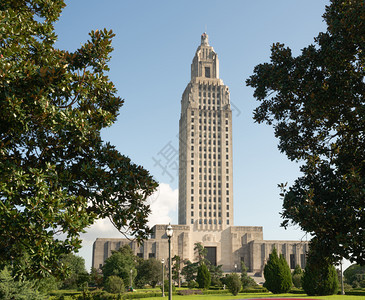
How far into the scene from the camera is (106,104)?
11.1 m

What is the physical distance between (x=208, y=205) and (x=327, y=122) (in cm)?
9827

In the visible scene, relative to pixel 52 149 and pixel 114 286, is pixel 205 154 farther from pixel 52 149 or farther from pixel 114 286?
pixel 52 149

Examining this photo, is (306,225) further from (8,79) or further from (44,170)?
(8,79)

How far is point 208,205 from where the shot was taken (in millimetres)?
108688

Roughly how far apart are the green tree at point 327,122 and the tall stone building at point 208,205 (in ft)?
310

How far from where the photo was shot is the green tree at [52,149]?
26.5 ft

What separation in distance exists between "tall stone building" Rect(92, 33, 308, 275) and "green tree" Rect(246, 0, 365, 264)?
310ft

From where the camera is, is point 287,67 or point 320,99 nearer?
point 320,99

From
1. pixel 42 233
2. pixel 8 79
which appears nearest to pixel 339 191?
pixel 42 233

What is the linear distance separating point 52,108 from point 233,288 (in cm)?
4396

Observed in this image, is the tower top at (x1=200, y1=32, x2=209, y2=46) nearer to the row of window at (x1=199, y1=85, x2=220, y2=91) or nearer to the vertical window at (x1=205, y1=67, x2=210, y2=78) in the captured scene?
the vertical window at (x1=205, y1=67, x2=210, y2=78)

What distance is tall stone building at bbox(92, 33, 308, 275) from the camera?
106125 mm

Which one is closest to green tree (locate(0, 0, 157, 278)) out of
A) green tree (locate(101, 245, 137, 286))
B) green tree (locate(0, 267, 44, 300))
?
green tree (locate(0, 267, 44, 300))

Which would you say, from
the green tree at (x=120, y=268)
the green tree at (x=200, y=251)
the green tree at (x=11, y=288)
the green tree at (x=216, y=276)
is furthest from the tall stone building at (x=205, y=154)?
the green tree at (x=11, y=288)
